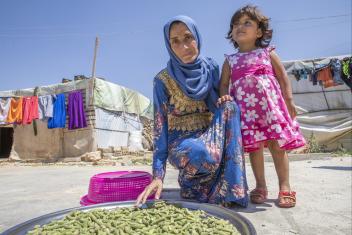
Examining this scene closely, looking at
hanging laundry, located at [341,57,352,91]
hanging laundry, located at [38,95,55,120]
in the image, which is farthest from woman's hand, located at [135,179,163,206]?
hanging laundry, located at [38,95,55,120]

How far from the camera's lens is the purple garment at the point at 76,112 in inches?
488

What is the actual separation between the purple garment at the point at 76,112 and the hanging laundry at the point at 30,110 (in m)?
1.48

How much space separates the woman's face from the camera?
88.7 inches

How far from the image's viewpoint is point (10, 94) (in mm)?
13570

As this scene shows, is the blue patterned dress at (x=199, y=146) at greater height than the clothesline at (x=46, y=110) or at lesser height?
lesser

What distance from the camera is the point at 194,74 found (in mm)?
2305

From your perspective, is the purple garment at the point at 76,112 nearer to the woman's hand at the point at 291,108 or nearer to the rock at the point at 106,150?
the rock at the point at 106,150

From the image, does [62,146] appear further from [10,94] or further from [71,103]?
[10,94]

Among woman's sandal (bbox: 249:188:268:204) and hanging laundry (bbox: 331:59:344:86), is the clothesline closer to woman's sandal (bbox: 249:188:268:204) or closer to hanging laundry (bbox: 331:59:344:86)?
hanging laundry (bbox: 331:59:344:86)

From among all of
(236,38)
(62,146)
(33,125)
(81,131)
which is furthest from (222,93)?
(33,125)

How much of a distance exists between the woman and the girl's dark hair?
15.4 inches

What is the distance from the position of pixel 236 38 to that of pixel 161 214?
Answer: 1.56 m

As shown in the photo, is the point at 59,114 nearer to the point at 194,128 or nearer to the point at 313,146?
the point at 313,146

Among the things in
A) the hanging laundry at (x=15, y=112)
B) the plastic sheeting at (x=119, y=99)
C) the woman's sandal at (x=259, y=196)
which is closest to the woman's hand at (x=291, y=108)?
the woman's sandal at (x=259, y=196)
